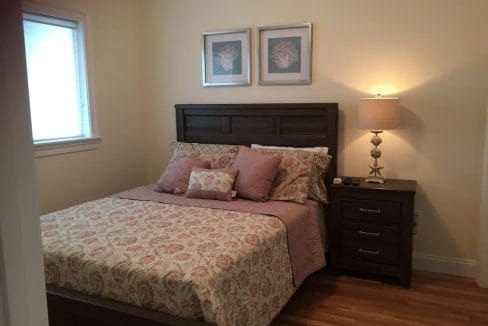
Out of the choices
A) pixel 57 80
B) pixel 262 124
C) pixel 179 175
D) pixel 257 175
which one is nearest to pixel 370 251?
pixel 257 175

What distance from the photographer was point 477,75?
3.14 meters

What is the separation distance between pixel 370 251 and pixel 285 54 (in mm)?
1803

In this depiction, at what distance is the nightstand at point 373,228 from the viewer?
3.10 m

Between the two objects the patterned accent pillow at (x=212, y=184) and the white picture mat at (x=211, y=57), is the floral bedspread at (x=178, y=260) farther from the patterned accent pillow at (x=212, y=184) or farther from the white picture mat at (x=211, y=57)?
the white picture mat at (x=211, y=57)

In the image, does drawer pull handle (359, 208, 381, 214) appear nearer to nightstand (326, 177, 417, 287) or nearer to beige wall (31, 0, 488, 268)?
nightstand (326, 177, 417, 287)

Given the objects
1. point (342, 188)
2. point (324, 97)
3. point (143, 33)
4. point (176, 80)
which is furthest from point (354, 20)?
point (143, 33)

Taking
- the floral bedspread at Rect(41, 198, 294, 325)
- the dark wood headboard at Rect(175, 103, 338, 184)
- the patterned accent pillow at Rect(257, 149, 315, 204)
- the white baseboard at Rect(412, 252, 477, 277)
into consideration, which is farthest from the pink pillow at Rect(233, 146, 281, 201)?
the white baseboard at Rect(412, 252, 477, 277)

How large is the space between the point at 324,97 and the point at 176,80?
1.52 metres

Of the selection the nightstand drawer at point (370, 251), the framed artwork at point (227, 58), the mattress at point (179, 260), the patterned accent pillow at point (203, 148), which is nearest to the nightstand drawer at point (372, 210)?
the nightstand drawer at point (370, 251)

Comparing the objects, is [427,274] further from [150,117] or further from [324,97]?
[150,117]

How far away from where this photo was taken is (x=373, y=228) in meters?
3.19

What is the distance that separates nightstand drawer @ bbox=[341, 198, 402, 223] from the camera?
10.2 feet

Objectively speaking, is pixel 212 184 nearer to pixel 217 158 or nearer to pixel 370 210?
pixel 217 158

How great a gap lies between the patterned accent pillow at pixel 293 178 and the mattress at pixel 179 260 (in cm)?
46
